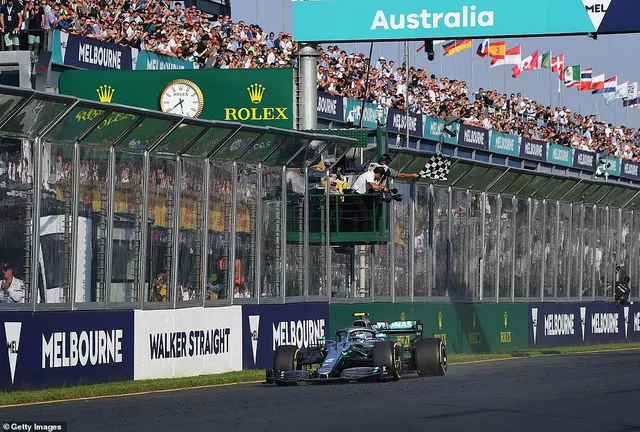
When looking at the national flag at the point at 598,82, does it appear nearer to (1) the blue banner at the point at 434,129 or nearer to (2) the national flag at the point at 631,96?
(2) the national flag at the point at 631,96

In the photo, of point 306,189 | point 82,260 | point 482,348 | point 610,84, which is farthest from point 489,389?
point 610,84

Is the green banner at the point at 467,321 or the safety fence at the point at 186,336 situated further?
the green banner at the point at 467,321

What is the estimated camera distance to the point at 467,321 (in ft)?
95.7

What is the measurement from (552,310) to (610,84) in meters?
33.7

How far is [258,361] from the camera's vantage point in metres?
21.0

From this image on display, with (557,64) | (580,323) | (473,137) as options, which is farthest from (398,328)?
(557,64)

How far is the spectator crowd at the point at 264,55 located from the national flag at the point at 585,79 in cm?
633

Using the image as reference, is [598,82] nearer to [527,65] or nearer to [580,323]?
[527,65]

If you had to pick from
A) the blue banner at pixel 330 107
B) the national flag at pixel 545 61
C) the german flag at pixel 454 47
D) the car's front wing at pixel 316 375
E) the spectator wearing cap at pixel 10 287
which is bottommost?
the car's front wing at pixel 316 375

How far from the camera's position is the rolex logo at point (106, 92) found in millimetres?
29273

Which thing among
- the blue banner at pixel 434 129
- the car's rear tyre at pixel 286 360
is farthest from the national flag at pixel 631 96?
the car's rear tyre at pixel 286 360

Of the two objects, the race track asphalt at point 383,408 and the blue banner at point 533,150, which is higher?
the blue banner at point 533,150

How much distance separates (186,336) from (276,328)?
2852 millimetres

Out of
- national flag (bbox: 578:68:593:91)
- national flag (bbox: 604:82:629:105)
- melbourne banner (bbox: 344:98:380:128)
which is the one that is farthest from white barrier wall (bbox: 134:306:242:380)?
national flag (bbox: 604:82:629:105)
